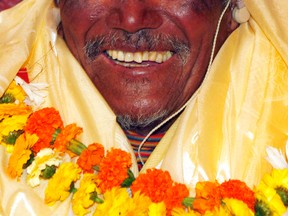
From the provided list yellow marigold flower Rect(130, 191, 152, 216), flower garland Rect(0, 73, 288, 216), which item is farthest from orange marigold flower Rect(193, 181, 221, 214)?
yellow marigold flower Rect(130, 191, 152, 216)

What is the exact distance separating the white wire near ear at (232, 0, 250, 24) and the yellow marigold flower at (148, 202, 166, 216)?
2.10 feet

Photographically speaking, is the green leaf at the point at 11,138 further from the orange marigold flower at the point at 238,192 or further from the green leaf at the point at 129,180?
the orange marigold flower at the point at 238,192

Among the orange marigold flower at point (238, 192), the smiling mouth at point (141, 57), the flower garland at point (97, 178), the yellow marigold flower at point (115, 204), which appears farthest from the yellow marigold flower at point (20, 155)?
the orange marigold flower at point (238, 192)

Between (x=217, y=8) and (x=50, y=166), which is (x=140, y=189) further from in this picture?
(x=217, y=8)

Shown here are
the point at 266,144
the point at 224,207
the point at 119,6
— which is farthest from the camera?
the point at 119,6

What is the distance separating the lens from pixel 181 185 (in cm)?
177

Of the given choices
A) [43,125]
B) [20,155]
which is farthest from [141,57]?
[20,155]

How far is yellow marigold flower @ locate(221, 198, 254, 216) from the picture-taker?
5.36ft

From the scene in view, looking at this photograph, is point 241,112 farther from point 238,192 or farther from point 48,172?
point 48,172

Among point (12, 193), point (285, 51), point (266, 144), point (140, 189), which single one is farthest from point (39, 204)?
point (285, 51)

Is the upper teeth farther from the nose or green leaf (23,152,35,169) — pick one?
green leaf (23,152,35,169)

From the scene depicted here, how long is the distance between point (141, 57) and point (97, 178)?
416mm

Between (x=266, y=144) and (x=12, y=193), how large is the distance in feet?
2.19

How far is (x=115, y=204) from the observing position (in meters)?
1.74
